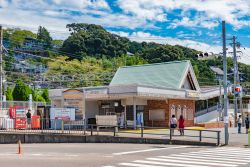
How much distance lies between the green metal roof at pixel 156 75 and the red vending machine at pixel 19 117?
45.2ft

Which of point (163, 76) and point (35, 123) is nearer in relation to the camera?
point (35, 123)

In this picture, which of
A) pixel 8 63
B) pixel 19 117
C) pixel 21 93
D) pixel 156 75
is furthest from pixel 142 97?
pixel 8 63

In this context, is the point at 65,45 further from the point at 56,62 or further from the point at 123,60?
the point at 123,60

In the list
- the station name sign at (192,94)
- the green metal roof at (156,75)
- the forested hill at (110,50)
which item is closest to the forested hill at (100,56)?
the forested hill at (110,50)

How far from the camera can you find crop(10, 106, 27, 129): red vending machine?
31.7 m

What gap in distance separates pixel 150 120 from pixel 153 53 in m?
51.9

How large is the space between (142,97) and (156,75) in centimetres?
859

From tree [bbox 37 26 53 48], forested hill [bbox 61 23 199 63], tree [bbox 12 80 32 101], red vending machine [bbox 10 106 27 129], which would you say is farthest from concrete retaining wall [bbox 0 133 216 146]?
tree [bbox 37 26 53 48]

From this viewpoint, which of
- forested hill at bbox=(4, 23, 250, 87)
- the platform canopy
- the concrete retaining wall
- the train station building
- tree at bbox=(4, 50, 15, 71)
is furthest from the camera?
tree at bbox=(4, 50, 15, 71)

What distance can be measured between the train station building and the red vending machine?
373cm

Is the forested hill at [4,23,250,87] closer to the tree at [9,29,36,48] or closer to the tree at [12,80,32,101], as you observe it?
the tree at [9,29,36,48]

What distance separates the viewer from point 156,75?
149 feet

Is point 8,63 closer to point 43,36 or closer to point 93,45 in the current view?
point 93,45

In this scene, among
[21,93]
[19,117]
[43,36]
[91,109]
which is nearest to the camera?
[19,117]
